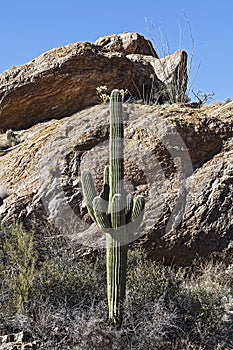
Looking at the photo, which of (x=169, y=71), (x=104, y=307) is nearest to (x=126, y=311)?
(x=104, y=307)

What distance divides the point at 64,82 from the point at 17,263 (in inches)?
251

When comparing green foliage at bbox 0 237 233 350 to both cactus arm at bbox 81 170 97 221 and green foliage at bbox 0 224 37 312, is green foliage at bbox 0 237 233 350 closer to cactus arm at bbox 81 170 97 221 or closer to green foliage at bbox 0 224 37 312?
green foliage at bbox 0 224 37 312

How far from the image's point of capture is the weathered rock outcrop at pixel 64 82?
13.1 meters

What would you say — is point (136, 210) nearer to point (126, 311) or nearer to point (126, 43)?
point (126, 311)

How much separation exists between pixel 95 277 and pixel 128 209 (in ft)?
4.29

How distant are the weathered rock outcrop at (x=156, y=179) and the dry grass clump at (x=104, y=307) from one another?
2.35 ft

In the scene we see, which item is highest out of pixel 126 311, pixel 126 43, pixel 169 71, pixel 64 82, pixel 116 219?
pixel 126 43

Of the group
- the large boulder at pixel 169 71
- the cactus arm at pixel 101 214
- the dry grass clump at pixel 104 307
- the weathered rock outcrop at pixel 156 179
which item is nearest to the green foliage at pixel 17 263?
the dry grass clump at pixel 104 307

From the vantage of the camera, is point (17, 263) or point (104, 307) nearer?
point (104, 307)

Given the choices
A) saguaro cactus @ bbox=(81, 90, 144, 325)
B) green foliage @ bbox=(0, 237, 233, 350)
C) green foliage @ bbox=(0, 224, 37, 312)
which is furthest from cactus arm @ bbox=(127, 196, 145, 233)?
green foliage @ bbox=(0, 224, 37, 312)

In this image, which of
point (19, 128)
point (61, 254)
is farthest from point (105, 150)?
point (19, 128)

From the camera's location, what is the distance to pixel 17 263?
7.62m

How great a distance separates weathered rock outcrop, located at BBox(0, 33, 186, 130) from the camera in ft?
42.9

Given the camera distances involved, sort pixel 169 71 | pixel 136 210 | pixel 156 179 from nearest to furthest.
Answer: pixel 136 210
pixel 156 179
pixel 169 71
